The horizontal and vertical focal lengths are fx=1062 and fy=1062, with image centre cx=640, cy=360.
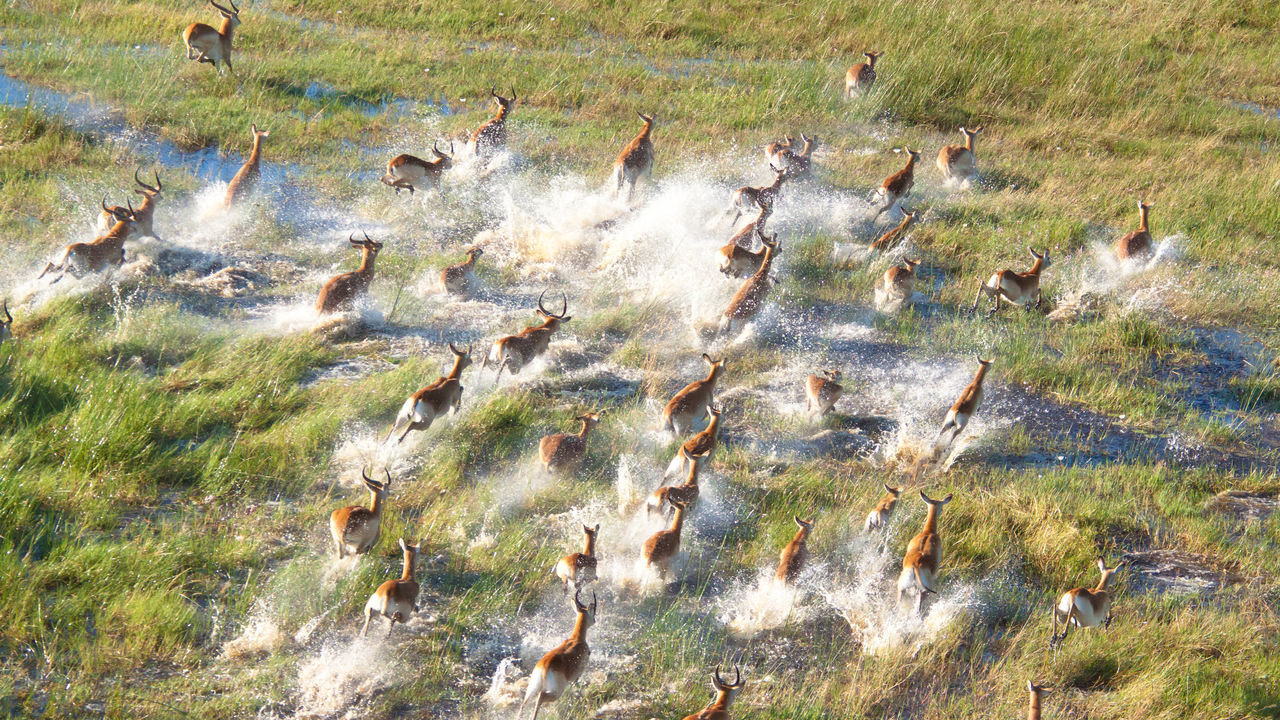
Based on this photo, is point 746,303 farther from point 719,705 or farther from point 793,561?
point 719,705

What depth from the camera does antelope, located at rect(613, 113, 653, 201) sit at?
1040 cm

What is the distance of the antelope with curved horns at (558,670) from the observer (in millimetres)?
4559

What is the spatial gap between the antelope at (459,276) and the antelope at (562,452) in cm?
260

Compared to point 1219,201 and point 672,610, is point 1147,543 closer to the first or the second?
point 672,610

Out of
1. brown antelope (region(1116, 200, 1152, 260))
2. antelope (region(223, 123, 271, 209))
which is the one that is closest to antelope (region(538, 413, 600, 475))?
antelope (region(223, 123, 271, 209))

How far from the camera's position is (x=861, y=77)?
13836 mm

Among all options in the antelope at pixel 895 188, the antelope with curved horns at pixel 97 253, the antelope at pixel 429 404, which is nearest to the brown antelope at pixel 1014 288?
the antelope at pixel 895 188

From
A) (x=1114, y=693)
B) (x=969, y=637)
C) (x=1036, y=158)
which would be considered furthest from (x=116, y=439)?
(x=1036, y=158)

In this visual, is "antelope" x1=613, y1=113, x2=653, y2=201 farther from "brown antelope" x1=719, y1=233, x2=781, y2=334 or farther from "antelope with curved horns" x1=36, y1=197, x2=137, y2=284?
"antelope with curved horns" x1=36, y1=197, x2=137, y2=284

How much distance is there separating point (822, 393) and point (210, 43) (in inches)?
361

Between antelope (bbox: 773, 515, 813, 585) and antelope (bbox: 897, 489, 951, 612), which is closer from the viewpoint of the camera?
antelope (bbox: 897, 489, 951, 612)

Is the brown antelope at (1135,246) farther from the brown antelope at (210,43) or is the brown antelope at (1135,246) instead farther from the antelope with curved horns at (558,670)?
the brown antelope at (210,43)

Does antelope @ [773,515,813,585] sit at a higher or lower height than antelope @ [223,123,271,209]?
higher

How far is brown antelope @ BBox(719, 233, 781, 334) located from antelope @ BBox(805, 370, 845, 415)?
4.08 ft
